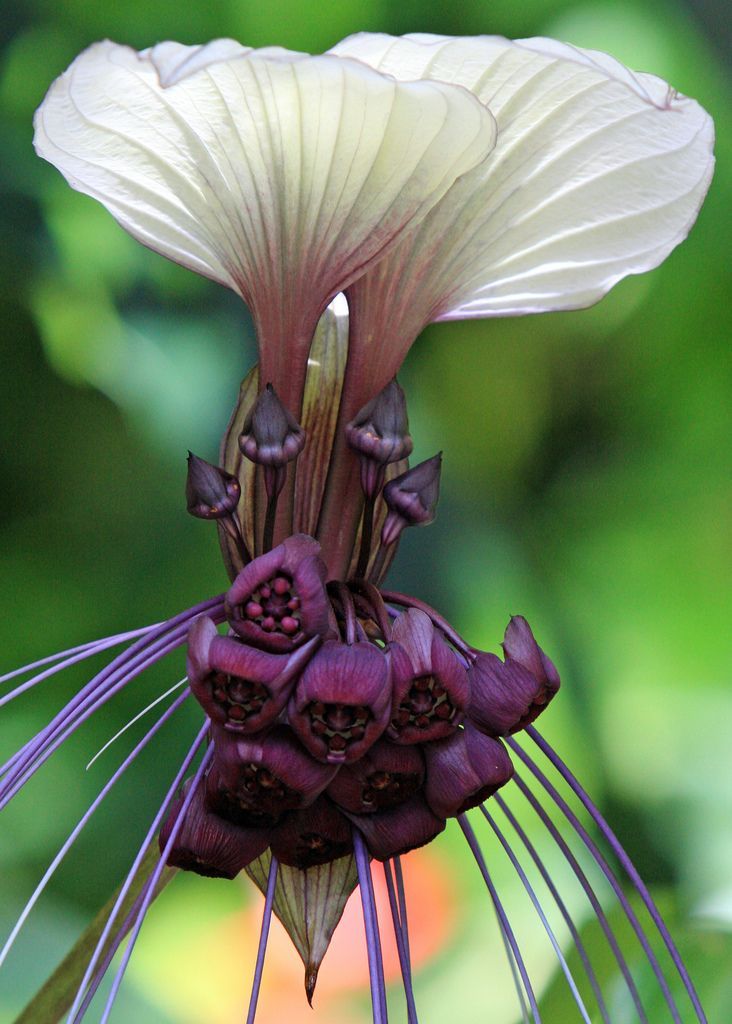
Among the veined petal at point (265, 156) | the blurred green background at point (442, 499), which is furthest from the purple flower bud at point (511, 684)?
the blurred green background at point (442, 499)

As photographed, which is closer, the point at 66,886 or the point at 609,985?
the point at 609,985

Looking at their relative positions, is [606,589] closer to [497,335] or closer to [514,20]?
[497,335]

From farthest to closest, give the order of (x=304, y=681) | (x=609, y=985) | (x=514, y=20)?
(x=514, y=20)
(x=609, y=985)
(x=304, y=681)

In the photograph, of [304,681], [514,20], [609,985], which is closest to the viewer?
[304,681]

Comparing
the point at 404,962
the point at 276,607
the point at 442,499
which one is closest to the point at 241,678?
the point at 276,607

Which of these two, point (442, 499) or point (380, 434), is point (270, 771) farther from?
point (442, 499)

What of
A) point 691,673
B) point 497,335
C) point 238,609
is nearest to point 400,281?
point 238,609

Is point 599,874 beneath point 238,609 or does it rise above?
beneath

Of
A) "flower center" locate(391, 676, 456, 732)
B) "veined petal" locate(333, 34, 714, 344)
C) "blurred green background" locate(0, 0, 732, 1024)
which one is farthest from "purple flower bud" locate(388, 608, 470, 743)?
"blurred green background" locate(0, 0, 732, 1024)
